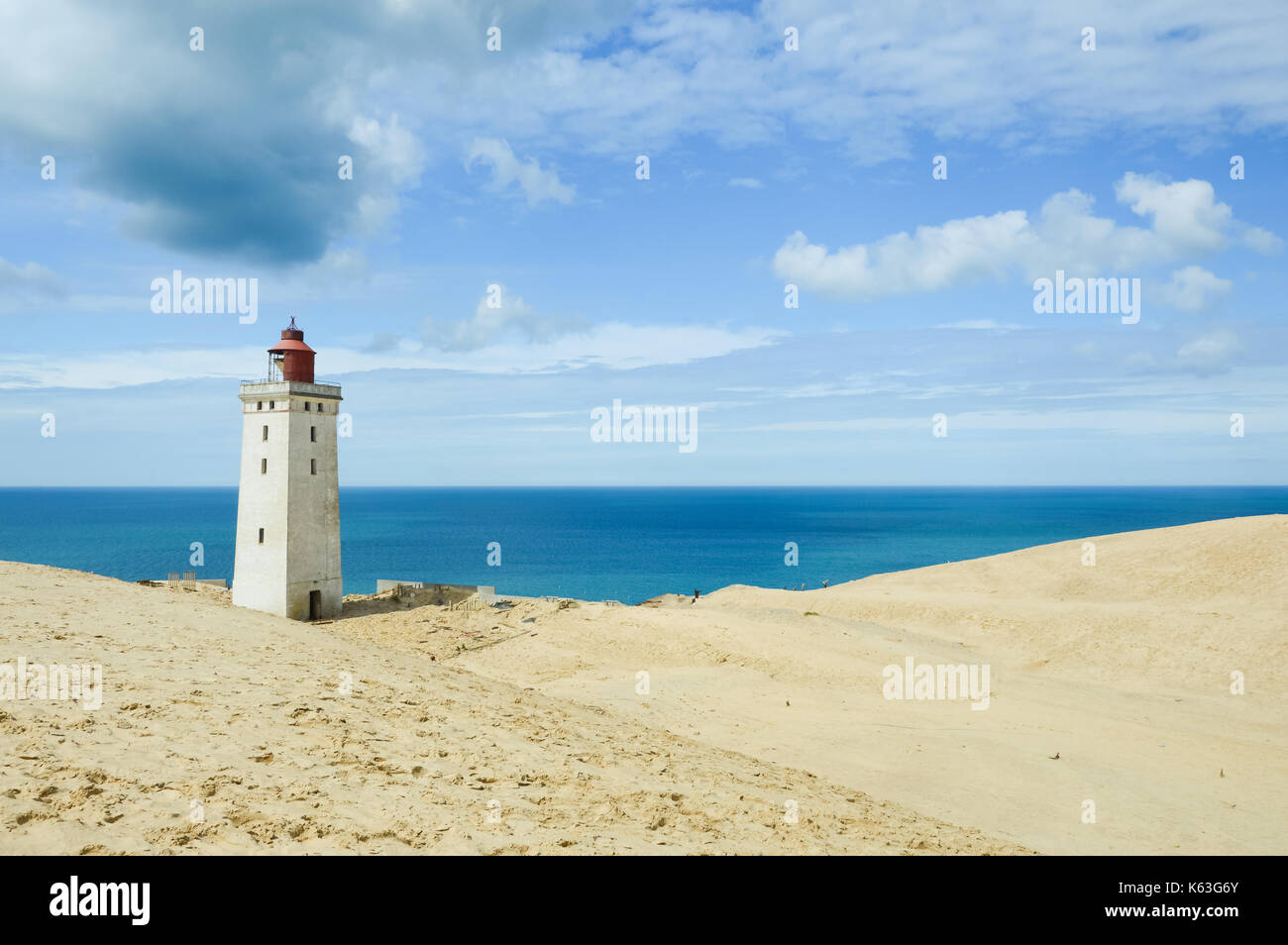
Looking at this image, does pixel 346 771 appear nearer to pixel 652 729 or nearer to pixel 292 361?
pixel 652 729

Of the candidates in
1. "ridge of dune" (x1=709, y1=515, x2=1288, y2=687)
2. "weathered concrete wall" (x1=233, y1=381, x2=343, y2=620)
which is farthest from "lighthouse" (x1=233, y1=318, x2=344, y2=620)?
"ridge of dune" (x1=709, y1=515, x2=1288, y2=687)

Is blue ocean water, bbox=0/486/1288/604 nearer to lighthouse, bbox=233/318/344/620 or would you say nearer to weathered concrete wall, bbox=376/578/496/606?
weathered concrete wall, bbox=376/578/496/606

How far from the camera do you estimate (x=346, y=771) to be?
1035 cm

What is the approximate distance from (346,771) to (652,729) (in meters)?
8.81

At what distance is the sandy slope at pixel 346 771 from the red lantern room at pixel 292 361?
17.0m

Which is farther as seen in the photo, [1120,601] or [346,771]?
[1120,601]

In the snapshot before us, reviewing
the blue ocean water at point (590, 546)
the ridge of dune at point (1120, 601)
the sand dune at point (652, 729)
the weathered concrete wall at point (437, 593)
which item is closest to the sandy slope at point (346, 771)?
the sand dune at point (652, 729)

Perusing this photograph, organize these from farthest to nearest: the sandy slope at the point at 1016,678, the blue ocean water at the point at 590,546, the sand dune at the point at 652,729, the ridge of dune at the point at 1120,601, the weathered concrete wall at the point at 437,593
→ the blue ocean water at the point at 590,546 < the weathered concrete wall at the point at 437,593 < the ridge of dune at the point at 1120,601 < the sandy slope at the point at 1016,678 < the sand dune at the point at 652,729

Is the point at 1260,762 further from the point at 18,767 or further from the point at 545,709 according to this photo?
the point at 18,767

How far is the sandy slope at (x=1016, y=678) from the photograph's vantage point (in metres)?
16.2

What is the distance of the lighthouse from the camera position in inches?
1292

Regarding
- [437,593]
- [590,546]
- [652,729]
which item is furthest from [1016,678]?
[590,546]

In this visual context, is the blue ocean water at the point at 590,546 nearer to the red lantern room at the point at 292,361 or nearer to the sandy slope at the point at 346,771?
the red lantern room at the point at 292,361
